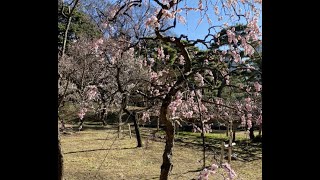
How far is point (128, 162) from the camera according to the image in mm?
6434

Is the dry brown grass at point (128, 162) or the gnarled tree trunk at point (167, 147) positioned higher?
the gnarled tree trunk at point (167, 147)

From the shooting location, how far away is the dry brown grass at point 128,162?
17.8ft

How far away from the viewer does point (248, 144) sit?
911cm

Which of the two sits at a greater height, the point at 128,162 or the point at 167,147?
the point at 167,147

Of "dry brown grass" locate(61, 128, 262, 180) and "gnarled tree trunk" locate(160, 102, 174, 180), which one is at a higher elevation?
"gnarled tree trunk" locate(160, 102, 174, 180)

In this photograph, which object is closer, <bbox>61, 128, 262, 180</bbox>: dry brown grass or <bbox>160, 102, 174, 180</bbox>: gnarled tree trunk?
<bbox>160, 102, 174, 180</bbox>: gnarled tree trunk

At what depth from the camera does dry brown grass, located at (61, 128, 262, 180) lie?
543 cm

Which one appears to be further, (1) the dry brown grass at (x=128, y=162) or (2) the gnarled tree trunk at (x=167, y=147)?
(1) the dry brown grass at (x=128, y=162)

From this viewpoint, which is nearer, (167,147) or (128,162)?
(167,147)
